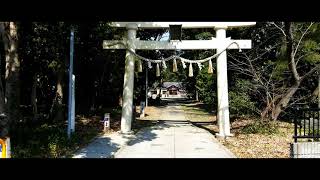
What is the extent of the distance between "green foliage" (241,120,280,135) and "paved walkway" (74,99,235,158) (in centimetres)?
187

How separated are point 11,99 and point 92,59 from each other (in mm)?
13128

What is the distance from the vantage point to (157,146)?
14875 mm

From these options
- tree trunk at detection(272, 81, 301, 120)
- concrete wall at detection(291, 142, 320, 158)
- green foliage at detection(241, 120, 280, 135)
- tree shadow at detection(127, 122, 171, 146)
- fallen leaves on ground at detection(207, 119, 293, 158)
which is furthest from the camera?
tree trunk at detection(272, 81, 301, 120)

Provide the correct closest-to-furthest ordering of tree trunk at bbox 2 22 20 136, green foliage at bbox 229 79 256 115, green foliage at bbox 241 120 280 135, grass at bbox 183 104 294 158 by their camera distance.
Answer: tree trunk at bbox 2 22 20 136 < grass at bbox 183 104 294 158 < green foliage at bbox 241 120 280 135 < green foliage at bbox 229 79 256 115

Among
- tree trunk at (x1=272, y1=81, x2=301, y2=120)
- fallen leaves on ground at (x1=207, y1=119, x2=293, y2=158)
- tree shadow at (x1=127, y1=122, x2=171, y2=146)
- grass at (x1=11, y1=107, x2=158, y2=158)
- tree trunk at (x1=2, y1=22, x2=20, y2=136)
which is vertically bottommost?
fallen leaves on ground at (x1=207, y1=119, x2=293, y2=158)

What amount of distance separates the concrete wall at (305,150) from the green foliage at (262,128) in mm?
6900

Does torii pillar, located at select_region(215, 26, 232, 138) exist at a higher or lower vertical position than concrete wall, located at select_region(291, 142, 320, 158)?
higher

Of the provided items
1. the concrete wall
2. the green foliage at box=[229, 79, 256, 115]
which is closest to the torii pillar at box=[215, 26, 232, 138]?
the green foliage at box=[229, 79, 256, 115]

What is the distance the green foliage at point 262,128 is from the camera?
18.8 meters

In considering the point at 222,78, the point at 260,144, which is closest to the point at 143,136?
the point at 222,78

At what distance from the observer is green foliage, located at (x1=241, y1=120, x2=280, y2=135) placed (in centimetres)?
1880

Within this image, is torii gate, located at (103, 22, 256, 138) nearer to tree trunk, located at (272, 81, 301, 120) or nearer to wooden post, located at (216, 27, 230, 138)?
wooden post, located at (216, 27, 230, 138)

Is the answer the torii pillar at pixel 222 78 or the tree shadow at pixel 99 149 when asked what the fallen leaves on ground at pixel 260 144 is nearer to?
the torii pillar at pixel 222 78
